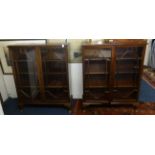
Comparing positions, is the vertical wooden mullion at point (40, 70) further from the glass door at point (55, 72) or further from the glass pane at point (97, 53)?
the glass pane at point (97, 53)

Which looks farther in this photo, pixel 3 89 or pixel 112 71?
pixel 3 89

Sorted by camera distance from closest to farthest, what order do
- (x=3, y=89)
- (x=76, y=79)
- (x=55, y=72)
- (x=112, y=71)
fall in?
(x=112, y=71) < (x=55, y=72) < (x=76, y=79) < (x=3, y=89)

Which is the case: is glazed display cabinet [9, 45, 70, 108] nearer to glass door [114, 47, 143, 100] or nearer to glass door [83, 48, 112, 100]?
glass door [83, 48, 112, 100]

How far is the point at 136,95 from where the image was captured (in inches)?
78.3

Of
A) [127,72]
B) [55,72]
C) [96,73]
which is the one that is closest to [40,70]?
[55,72]

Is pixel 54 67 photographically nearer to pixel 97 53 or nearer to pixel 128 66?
pixel 97 53

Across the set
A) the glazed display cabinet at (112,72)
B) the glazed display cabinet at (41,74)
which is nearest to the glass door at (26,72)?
the glazed display cabinet at (41,74)

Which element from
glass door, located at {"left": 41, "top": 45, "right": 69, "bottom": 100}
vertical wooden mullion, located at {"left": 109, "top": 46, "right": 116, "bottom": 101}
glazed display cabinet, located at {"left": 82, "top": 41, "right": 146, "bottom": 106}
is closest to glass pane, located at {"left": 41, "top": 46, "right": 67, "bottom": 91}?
glass door, located at {"left": 41, "top": 45, "right": 69, "bottom": 100}

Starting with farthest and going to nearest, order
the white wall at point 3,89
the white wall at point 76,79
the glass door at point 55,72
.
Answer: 1. the white wall at point 3,89
2. the white wall at point 76,79
3. the glass door at point 55,72

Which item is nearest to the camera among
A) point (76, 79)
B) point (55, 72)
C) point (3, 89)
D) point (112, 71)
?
point (112, 71)

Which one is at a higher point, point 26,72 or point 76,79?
point 26,72
